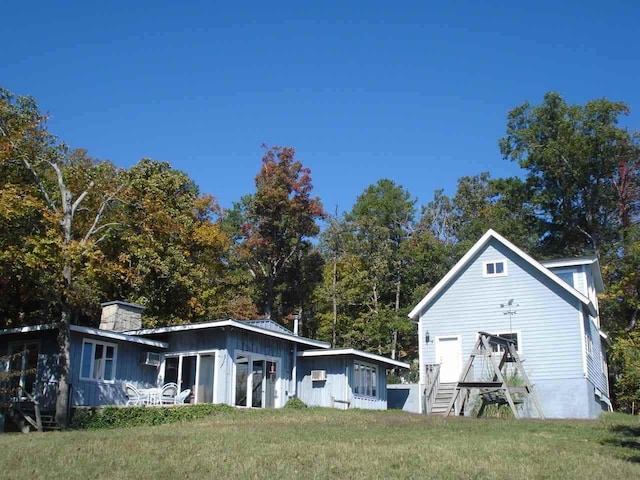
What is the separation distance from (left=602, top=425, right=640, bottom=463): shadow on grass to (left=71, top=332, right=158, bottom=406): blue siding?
15598mm

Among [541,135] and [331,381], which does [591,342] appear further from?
[541,135]

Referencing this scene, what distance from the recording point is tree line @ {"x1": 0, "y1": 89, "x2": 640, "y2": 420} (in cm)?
3531

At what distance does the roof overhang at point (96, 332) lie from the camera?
22.4 meters

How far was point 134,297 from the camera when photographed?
34.9 metres

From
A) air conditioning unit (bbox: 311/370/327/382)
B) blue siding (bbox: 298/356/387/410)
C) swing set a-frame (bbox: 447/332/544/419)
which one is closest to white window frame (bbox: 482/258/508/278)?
swing set a-frame (bbox: 447/332/544/419)

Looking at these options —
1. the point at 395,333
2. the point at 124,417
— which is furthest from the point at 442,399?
the point at 395,333

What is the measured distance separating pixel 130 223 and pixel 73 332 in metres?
4.52

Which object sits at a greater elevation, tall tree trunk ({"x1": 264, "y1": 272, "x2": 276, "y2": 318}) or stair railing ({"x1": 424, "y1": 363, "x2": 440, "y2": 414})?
tall tree trunk ({"x1": 264, "y1": 272, "x2": 276, "y2": 318})

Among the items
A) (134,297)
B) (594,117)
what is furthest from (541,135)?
(134,297)

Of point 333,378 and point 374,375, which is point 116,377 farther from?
point 374,375

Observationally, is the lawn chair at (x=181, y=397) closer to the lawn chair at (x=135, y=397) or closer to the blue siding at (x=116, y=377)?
the lawn chair at (x=135, y=397)

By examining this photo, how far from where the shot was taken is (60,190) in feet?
77.9

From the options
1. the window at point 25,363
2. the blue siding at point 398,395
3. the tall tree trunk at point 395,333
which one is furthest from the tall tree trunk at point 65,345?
the tall tree trunk at point 395,333

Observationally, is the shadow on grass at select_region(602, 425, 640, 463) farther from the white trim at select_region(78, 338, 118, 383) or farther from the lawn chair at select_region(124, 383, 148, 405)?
the white trim at select_region(78, 338, 118, 383)
